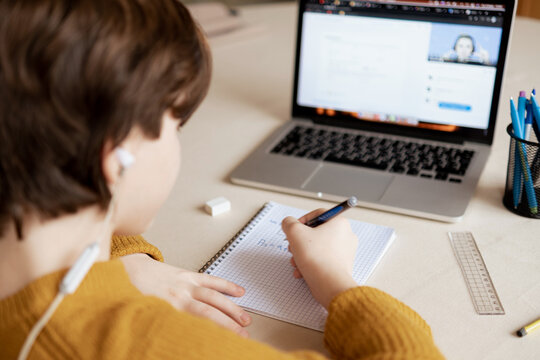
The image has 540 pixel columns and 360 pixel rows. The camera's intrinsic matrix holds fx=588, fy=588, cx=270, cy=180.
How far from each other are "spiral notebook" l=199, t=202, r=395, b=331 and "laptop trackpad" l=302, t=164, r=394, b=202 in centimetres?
8

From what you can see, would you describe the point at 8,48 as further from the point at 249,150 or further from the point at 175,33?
the point at 249,150

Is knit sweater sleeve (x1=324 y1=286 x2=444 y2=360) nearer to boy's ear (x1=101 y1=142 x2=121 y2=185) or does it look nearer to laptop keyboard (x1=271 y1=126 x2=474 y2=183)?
boy's ear (x1=101 y1=142 x2=121 y2=185)

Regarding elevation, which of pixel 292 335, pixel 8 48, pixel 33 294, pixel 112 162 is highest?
pixel 8 48

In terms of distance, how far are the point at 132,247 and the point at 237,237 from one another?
6.8 inches

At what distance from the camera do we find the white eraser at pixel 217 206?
102 centimetres

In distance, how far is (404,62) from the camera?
1.22 metres

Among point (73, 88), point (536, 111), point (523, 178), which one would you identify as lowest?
point (523, 178)

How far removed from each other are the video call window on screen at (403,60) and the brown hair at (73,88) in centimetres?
68

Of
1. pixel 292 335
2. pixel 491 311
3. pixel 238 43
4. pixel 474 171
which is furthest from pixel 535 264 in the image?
pixel 238 43

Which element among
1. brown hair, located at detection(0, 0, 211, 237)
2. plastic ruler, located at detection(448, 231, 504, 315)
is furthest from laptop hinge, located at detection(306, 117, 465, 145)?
brown hair, located at detection(0, 0, 211, 237)

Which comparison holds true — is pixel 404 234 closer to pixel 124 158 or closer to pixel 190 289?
pixel 190 289

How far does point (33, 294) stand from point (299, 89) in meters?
0.83

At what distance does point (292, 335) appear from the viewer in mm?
756

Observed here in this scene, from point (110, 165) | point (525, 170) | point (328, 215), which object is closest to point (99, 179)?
point (110, 165)
